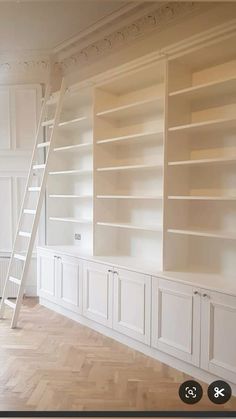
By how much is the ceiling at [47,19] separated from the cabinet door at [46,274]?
7.24 ft

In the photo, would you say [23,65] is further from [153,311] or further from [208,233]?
[153,311]

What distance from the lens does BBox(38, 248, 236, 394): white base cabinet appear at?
88.6 inches

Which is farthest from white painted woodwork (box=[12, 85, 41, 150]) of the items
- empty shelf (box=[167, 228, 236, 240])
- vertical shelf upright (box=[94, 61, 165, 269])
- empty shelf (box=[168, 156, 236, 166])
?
empty shelf (box=[167, 228, 236, 240])

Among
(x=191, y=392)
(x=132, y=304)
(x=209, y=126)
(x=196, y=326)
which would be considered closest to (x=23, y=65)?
(x=209, y=126)

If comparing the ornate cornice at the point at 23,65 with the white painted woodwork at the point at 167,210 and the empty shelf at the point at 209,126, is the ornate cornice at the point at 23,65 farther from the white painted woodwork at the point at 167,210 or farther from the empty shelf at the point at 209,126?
the empty shelf at the point at 209,126

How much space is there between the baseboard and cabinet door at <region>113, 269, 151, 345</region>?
7cm

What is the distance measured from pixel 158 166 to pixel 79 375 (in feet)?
5.29

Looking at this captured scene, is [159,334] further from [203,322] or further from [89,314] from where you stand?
[89,314]

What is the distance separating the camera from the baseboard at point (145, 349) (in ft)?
7.83

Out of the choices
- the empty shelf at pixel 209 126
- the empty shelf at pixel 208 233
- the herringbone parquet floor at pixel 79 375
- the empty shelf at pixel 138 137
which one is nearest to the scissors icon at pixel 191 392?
the herringbone parquet floor at pixel 79 375

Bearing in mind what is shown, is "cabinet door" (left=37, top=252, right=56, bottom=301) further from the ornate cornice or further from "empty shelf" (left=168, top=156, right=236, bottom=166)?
the ornate cornice

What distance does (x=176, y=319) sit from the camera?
252 centimetres

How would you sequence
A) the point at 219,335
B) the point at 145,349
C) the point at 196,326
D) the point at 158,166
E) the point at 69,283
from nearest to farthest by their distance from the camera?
the point at 219,335 → the point at 196,326 → the point at 145,349 → the point at 158,166 → the point at 69,283

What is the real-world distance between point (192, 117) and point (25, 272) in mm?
2027
